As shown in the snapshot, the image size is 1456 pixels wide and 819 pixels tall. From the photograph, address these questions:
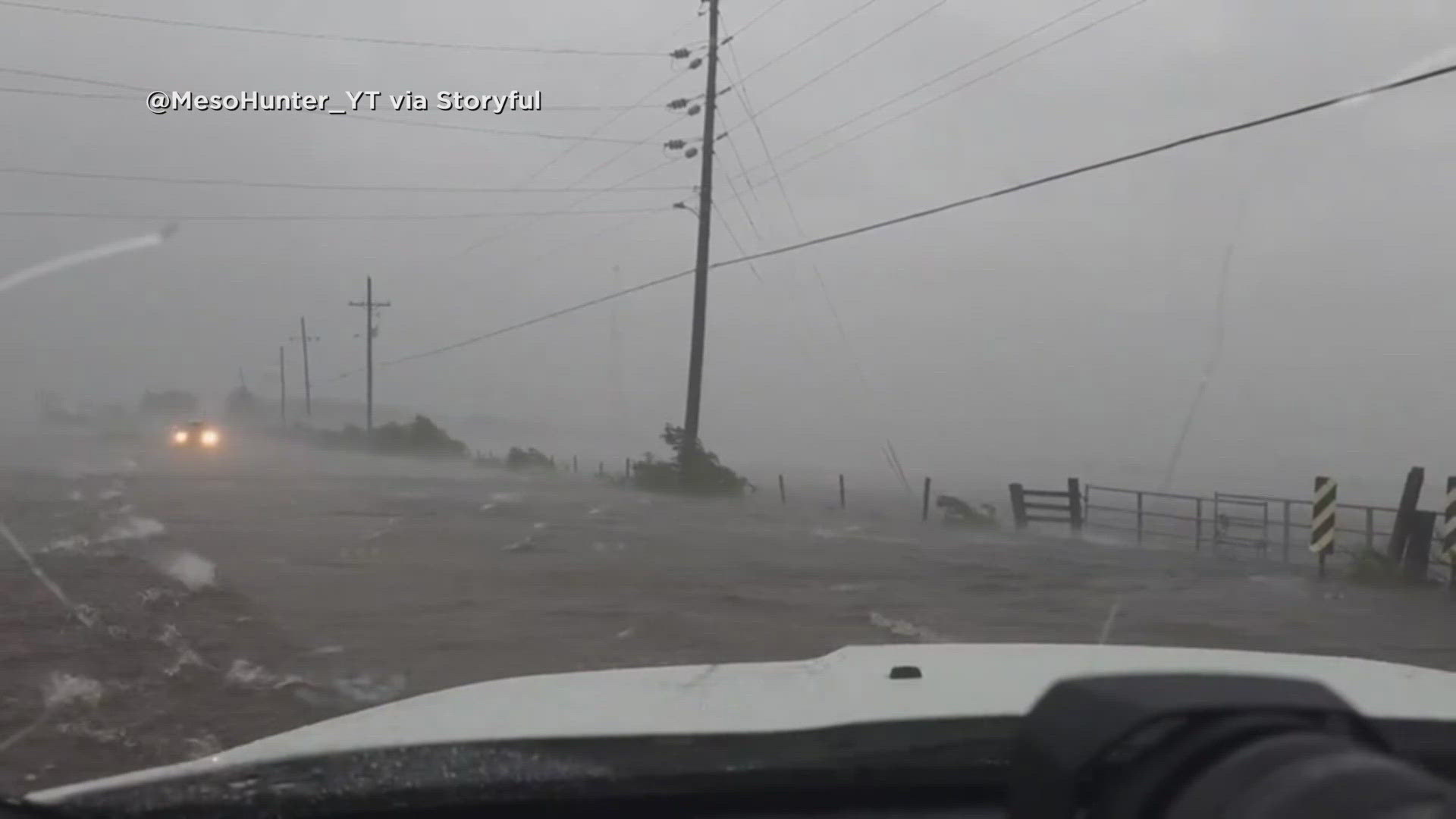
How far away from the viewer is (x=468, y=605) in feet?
39.7

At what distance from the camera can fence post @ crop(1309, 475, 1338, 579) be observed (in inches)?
784

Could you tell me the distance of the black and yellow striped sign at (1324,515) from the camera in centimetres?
1994

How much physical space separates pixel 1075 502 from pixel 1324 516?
8.92 meters

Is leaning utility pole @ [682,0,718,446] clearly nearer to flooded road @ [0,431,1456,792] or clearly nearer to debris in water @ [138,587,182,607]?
flooded road @ [0,431,1456,792]

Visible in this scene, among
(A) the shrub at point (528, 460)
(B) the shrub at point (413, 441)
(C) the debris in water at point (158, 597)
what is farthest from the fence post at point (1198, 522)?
(B) the shrub at point (413, 441)

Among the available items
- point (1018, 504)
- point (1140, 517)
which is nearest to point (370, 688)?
point (1140, 517)

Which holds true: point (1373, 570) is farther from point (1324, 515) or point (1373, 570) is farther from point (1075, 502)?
point (1075, 502)

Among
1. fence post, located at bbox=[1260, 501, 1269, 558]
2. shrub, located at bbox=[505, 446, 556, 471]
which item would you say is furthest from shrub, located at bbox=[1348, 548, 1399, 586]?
shrub, located at bbox=[505, 446, 556, 471]

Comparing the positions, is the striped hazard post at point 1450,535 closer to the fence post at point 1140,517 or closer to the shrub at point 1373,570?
the shrub at point 1373,570

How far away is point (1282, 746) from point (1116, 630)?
416 inches

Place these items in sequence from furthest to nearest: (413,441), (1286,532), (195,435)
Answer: (413,441) → (195,435) → (1286,532)

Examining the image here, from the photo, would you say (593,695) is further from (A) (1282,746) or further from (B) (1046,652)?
(A) (1282,746)

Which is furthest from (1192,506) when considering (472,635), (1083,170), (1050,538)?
(472,635)

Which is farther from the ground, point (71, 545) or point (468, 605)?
point (71, 545)
